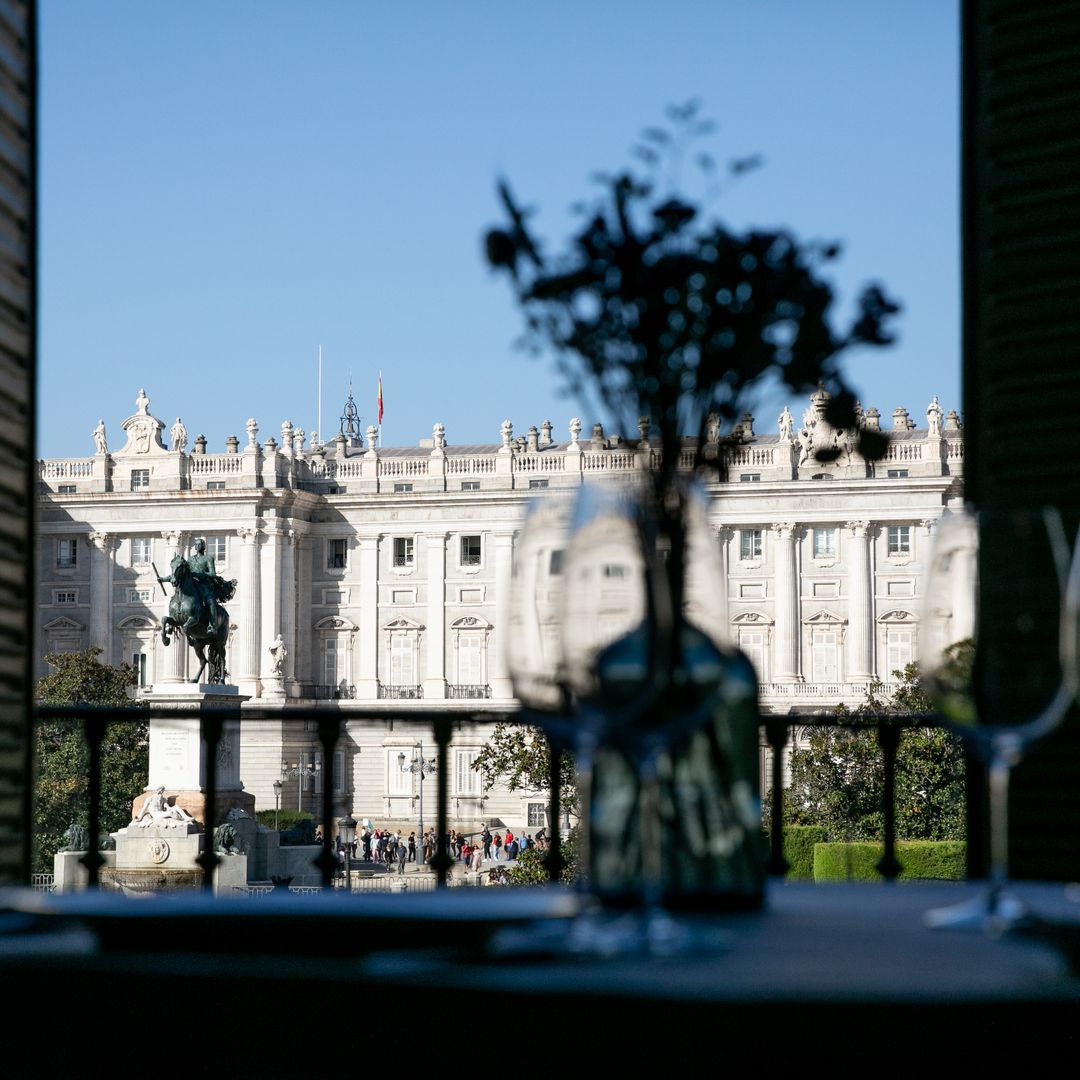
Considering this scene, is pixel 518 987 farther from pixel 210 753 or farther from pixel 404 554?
pixel 404 554

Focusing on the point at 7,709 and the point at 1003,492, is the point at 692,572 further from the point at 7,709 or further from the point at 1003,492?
the point at 7,709

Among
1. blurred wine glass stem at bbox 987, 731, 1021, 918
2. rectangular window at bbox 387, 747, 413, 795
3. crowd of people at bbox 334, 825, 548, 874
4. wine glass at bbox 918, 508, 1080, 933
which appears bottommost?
crowd of people at bbox 334, 825, 548, 874

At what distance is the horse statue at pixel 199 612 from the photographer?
1330 inches

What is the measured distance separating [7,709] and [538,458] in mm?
74317

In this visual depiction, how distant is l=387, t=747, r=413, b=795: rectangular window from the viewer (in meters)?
69.6

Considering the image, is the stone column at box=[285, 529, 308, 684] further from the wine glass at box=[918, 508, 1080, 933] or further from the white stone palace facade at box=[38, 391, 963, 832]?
the wine glass at box=[918, 508, 1080, 933]

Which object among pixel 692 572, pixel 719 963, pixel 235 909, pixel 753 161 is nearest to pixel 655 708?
pixel 692 572

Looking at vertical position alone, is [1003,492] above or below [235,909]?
above

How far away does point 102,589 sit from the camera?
76.6 metres

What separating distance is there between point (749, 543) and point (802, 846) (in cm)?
3681

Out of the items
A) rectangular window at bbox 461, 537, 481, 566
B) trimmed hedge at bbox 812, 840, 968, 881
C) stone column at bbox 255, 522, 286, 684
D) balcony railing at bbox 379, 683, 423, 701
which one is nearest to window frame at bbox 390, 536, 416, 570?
rectangular window at bbox 461, 537, 481, 566

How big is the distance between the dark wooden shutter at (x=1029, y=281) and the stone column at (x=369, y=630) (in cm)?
7229

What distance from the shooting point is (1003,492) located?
3734 mm

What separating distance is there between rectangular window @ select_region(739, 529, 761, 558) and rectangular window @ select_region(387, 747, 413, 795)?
15.0 m
